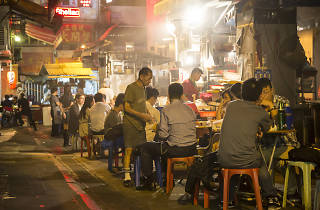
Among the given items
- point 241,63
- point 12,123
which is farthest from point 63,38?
point 241,63

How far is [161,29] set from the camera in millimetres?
26672

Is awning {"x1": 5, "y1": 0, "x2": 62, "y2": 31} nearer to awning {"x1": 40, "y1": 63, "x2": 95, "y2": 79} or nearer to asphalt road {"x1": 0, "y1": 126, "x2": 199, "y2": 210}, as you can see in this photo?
awning {"x1": 40, "y1": 63, "x2": 95, "y2": 79}

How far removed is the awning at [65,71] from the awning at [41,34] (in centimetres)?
417

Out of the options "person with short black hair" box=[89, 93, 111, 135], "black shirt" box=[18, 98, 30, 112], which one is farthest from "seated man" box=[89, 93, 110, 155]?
"black shirt" box=[18, 98, 30, 112]

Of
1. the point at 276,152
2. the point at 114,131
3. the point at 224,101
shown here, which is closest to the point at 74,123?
the point at 114,131

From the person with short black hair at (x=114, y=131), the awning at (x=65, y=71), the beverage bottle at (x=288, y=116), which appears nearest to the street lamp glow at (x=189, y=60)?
the person with short black hair at (x=114, y=131)

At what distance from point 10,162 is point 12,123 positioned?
714 inches

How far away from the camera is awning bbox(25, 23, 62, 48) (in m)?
28.8

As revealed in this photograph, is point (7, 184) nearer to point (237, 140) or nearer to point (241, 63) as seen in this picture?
point (237, 140)

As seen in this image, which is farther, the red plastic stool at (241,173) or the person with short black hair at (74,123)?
the person with short black hair at (74,123)

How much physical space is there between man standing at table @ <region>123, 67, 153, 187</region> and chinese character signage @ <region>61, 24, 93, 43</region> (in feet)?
80.4

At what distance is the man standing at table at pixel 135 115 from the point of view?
Answer: 373 inches

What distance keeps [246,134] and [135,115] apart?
11.4 feet

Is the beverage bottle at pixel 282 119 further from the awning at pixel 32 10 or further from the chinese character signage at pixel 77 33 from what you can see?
the chinese character signage at pixel 77 33
